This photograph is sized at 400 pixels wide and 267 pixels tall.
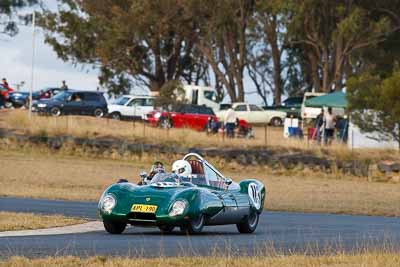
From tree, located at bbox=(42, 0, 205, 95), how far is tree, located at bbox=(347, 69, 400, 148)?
24.8 metres

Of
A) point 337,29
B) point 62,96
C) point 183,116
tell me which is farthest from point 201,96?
point 183,116

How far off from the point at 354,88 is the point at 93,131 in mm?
11544

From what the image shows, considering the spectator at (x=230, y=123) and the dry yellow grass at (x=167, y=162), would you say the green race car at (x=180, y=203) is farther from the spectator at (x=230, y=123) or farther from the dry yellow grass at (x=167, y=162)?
the spectator at (x=230, y=123)

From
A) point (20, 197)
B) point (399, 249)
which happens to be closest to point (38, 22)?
point (20, 197)

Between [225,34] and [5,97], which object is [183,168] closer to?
[5,97]

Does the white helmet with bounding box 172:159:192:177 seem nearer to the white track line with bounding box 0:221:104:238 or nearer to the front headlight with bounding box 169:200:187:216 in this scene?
the white track line with bounding box 0:221:104:238

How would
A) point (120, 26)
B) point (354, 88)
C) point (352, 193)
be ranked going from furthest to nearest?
point (120, 26)
point (354, 88)
point (352, 193)

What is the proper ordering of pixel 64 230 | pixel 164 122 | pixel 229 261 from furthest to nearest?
pixel 164 122, pixel 64 230, pixel 229 261

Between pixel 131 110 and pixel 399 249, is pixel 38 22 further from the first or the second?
pixel 399 249

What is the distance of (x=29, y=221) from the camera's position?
20.5 metres

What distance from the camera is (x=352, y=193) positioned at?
37.0 meters

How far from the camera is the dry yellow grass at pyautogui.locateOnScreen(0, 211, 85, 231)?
19375 mm

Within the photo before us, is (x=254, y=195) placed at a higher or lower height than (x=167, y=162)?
higher

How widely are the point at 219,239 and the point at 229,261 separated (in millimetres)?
4463
